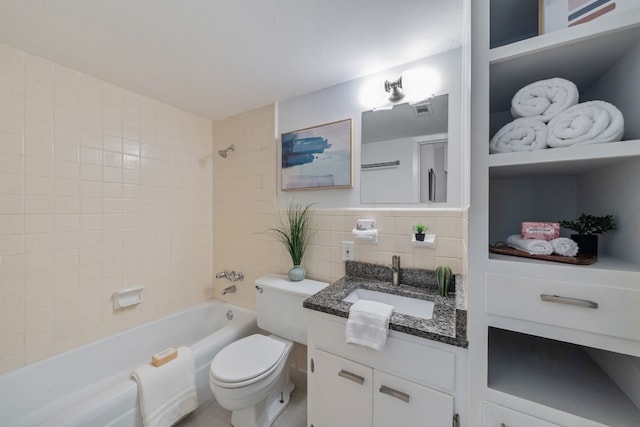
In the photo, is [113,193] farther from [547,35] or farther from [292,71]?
[547,35]

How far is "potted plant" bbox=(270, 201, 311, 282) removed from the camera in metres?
1.75

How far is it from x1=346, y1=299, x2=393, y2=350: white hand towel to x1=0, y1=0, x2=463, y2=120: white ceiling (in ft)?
4.57

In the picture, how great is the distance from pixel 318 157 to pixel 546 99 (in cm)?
130

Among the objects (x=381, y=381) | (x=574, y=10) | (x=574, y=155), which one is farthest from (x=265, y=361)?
(x=574, y=10)

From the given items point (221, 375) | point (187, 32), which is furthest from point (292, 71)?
point (221, 375)

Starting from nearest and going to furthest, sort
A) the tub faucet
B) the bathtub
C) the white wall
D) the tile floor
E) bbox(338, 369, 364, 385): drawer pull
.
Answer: bbox(338, 369, 364, 385): drawer pull → the bathtub → the white wall → the tile floor → the tub faucet

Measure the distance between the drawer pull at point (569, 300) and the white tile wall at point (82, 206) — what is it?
2492 mm

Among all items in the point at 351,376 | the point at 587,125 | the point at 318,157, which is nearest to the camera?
the point at 587,125

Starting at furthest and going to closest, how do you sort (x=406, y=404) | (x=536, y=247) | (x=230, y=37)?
(x=230, y=37), (x=406, y=404), (x=536, y=247)

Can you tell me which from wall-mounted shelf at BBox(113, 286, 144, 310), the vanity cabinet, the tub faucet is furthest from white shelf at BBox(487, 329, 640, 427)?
wall-mounted shelf at BBox(113, 286, 144, 310)

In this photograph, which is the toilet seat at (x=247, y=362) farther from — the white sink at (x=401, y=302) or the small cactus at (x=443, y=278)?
the small cactus at (x=443, y=278)

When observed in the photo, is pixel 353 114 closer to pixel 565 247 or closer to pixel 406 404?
pixel 565 247

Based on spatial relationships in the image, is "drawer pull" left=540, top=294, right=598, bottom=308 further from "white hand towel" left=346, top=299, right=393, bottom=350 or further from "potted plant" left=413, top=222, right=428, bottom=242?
"potted plant" left=413, top=222, right=428, bottom=242

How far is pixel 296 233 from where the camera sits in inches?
70.5
